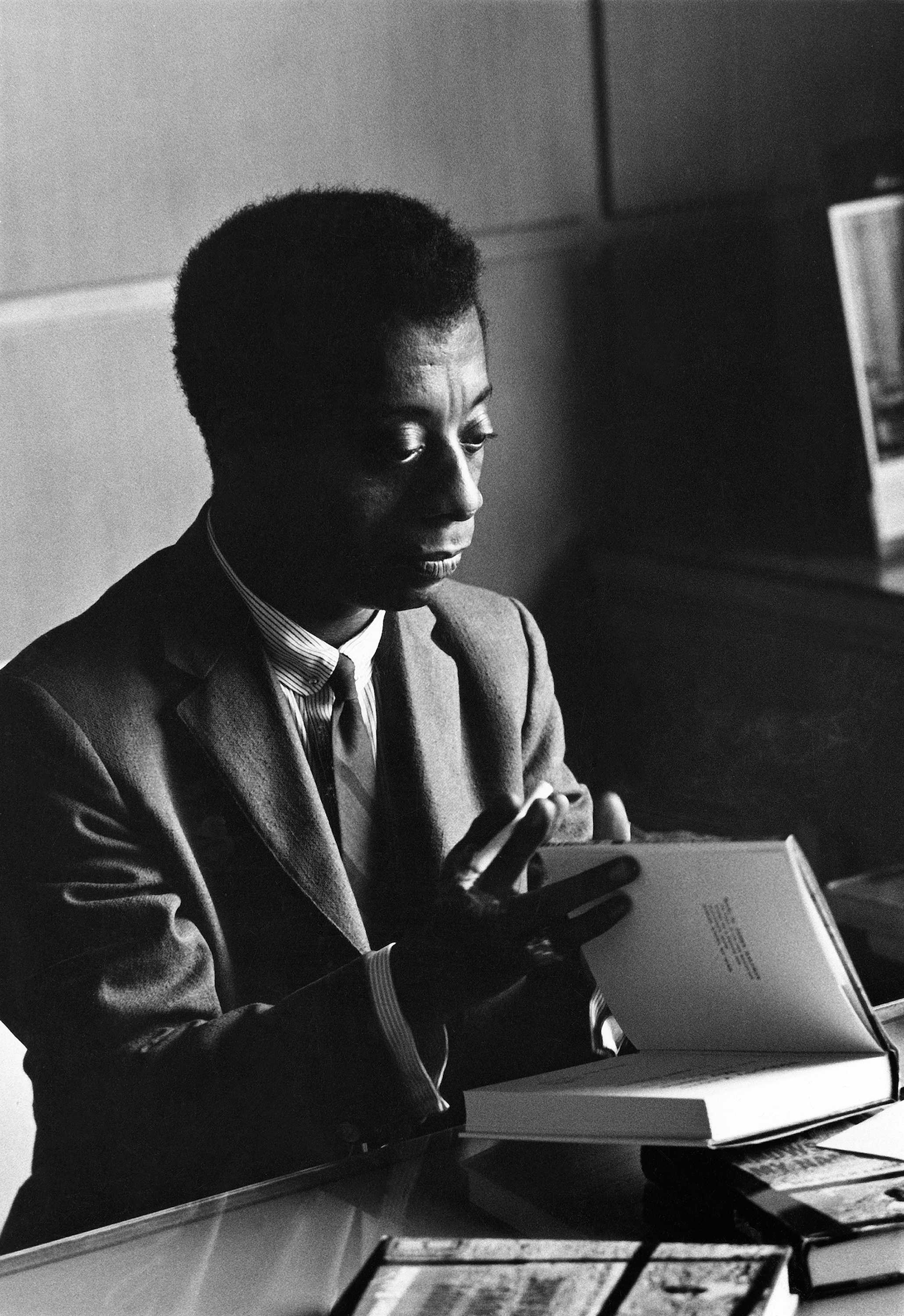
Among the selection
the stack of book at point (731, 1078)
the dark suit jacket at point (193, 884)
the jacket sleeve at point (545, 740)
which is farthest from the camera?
the jacket sleeve at point (545, 740)

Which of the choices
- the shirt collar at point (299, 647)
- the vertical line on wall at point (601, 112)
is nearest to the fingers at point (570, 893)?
the shirt collar at point (299, 647)

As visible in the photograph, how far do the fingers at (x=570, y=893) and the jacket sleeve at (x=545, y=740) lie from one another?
12 centimetres

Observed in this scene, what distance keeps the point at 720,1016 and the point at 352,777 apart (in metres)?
0.33

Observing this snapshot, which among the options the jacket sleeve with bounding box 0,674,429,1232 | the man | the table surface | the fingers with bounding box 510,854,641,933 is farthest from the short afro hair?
the table surface

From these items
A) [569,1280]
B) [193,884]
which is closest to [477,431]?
[193,884]

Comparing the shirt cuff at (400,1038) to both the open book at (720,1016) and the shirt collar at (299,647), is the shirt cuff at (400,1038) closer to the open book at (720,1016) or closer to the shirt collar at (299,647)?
the open book at (720,1016)

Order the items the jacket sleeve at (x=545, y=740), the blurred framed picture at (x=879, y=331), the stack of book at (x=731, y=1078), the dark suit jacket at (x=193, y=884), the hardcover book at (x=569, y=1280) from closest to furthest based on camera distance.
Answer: the hardcover book at (x=569, y=1280) < the stack of book at (x=731, y=1078) < the dark suit jacket at (x=193, y=884) < the jacket sleeve at (x=545, y=740) < the blurred framed picture at (x=879, y=331)

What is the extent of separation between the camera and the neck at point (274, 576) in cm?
124

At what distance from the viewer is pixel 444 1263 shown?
1048 mm

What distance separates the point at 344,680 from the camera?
1291mm

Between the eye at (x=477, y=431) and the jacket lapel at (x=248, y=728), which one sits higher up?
the eye at (x=477, y=431)

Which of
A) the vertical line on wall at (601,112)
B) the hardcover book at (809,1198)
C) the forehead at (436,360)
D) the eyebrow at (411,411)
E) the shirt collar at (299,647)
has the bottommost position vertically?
the hardcover book at (809,1198)

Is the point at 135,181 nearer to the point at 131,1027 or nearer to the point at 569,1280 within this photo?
the point at 131,1027

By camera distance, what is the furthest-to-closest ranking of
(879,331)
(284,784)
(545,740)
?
(879,331), (545,740), (284,784)
